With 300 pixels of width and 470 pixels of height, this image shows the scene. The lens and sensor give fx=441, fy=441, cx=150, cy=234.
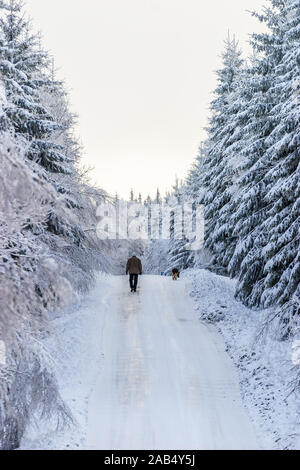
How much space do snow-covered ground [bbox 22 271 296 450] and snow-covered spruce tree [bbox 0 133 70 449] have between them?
0.55 m

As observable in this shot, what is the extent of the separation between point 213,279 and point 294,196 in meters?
9.98

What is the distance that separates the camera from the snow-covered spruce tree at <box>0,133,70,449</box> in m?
5.52

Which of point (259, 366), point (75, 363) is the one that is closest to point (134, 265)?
point (75, 363)

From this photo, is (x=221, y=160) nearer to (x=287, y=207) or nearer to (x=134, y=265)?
(x=134, y=265)

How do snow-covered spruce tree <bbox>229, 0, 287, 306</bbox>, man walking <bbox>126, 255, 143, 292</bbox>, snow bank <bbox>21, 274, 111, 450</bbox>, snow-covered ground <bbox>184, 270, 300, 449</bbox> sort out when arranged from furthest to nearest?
man walking <bbox>126, 255, 143, 292</bbox>, snow-covered spruce tree <bbox>229, 0, 287, 306</bbox>, snow-covered ground <bbox>184, 270, 300, 449</bbox>, snow bank <bbox>21, 274, 111, 450</bbox>

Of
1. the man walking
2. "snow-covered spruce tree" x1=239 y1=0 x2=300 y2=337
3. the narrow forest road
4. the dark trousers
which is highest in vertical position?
"snow-covered spruce tree" x1=239 y1=0 x2=300 y2=337

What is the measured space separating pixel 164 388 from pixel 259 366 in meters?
3.09

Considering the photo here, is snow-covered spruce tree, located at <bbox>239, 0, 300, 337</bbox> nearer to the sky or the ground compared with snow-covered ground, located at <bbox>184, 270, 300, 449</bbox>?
nearer to the sky

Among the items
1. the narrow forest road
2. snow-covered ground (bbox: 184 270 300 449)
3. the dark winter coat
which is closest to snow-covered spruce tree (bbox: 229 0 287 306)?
snow-covered ground (bbox: 184 270 300 449)

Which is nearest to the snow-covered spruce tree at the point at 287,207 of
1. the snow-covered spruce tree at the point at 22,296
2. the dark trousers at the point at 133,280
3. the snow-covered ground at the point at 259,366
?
the snow-covered ground at the point at 259,366

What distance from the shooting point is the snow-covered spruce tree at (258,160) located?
687 inches

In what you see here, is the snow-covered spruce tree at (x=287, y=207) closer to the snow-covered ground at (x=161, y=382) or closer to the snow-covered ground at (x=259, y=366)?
the snow-covered ground at (x=259, y=366)

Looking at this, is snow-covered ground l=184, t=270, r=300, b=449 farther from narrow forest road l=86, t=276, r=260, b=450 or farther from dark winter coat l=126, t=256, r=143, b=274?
dark winter coat l=126, t=256, r=143, b=274

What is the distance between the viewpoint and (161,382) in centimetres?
1231
